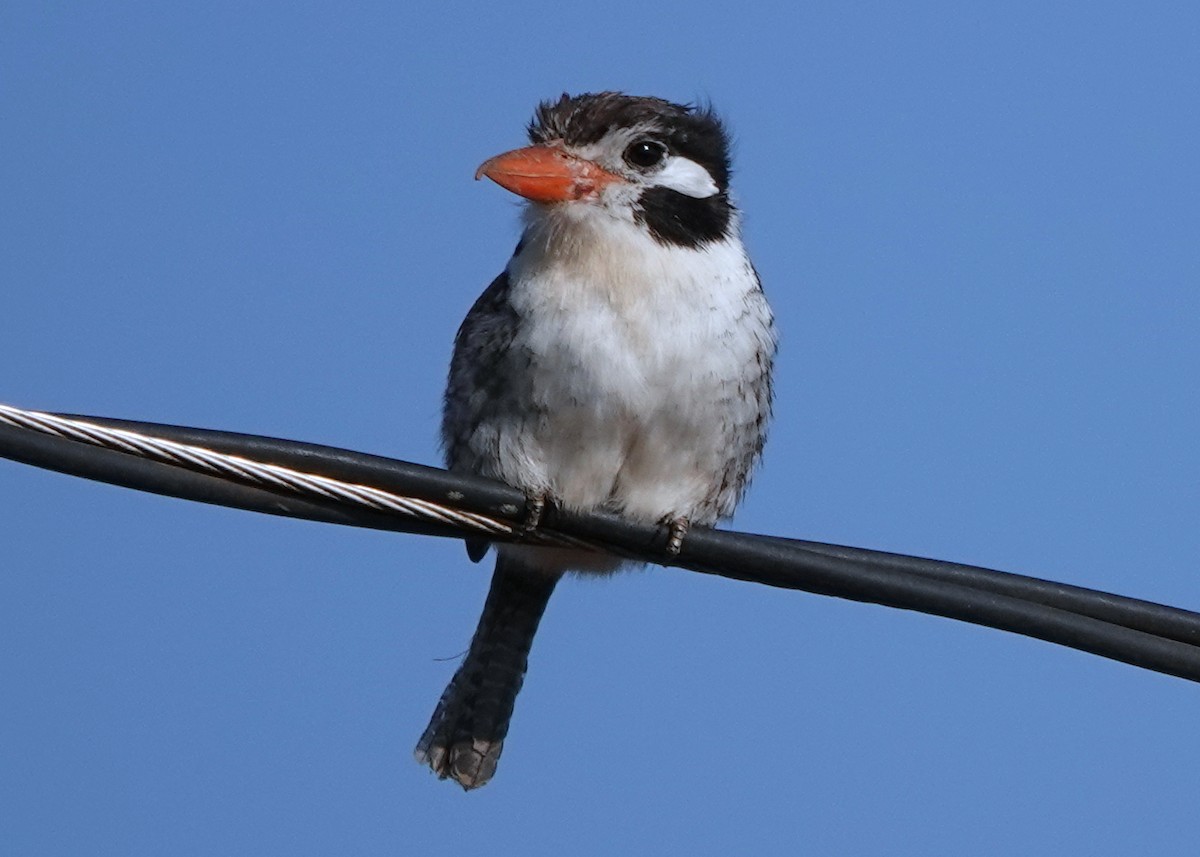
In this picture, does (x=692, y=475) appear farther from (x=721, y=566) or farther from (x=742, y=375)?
(x=721, y=566)

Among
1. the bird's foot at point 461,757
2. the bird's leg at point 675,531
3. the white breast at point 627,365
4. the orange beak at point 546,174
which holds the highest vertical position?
the orange beak at point 546,174

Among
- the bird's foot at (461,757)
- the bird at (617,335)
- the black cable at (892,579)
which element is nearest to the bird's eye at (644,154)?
the bird at (617,335)

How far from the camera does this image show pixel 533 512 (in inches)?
171

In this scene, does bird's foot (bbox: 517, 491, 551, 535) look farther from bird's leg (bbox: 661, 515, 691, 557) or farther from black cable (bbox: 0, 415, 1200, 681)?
black cable (bbox: 0, 415, 1200, 681)

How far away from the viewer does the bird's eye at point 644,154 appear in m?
5.57

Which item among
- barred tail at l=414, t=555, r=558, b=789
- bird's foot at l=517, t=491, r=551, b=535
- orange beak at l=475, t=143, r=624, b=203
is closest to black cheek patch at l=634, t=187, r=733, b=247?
Result: orange beak at l=475, t=143, r=624, b=203

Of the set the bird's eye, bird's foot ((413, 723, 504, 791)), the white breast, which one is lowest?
bird's foot ((413, 723, 504, 791))

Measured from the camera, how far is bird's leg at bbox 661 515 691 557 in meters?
4.26

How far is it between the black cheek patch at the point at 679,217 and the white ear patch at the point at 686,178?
22 millimetres

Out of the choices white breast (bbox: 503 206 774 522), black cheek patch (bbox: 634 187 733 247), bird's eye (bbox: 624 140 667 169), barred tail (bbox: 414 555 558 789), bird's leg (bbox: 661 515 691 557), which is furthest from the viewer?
barred tail (bbox: 414 555 558 789)

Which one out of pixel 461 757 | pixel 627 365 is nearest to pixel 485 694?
pixel 461 757

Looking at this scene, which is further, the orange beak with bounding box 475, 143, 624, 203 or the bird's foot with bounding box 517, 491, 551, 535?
the orange beak with bounding box 475, 143, 624, 203

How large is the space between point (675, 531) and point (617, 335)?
0.80 meters

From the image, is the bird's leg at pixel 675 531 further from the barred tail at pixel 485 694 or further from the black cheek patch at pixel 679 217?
the barred tail at pixel 485 694
